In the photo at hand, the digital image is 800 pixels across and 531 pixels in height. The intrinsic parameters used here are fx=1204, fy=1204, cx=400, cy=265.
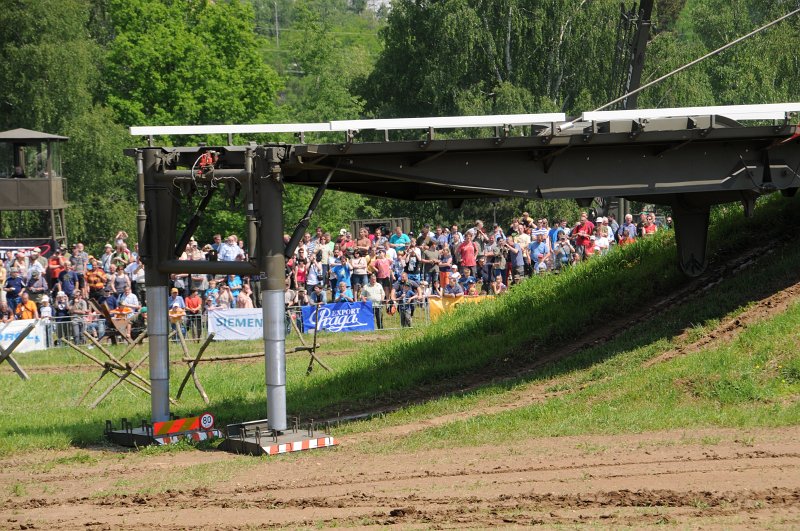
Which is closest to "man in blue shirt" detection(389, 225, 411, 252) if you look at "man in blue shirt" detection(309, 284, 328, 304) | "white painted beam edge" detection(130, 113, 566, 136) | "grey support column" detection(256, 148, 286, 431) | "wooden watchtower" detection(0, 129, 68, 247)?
"man in blue shirt" detection(309, 284, 328, 304)

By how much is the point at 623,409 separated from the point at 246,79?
49.3 meters

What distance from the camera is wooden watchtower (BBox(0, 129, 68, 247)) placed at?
43312 millimetres

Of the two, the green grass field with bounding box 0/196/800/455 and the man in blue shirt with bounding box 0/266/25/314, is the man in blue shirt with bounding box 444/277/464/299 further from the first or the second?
the man in blue shirt with bounding box 0/266/25/314

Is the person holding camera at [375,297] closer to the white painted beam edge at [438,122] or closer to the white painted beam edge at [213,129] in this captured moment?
the white painted beam edge at [213,129]

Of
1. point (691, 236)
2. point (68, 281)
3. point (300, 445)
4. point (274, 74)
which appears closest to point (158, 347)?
point (300, 445)

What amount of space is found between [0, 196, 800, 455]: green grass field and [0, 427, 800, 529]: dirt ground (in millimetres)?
1223

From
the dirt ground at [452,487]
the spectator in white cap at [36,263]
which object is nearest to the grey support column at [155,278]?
the dirt ground at [452,487]

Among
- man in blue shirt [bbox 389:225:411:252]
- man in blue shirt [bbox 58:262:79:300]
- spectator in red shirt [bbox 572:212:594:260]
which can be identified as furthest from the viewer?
man in blue shirt [bbox 389:225:411:252]

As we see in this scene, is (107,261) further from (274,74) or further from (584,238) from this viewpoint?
(274,74)

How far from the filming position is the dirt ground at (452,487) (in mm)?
11961

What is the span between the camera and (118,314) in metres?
29.4

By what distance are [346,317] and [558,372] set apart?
37.1 feet

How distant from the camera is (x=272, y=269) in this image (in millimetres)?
16609

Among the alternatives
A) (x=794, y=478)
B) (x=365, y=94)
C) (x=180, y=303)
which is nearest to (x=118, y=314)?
(x=180, y=303)
